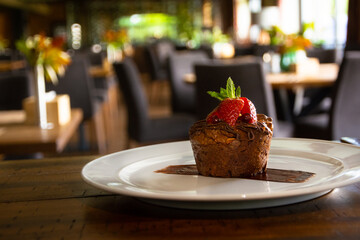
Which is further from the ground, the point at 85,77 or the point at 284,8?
the point at 284,8

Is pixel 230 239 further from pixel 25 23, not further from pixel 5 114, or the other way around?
pixel 25 23

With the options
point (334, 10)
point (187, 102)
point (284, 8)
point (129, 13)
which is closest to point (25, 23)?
point (129, 13)

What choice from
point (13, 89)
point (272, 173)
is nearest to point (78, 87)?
point (13, 89)

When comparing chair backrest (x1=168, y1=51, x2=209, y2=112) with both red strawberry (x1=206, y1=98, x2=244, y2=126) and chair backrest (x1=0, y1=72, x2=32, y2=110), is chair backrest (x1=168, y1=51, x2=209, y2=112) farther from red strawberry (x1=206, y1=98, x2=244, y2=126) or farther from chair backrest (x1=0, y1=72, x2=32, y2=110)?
red strawberry (x1=206, y1=98, x2=244, y2=126)

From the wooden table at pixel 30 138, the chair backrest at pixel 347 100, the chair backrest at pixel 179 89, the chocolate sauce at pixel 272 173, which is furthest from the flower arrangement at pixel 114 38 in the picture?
the chocolate sauce at pixel 272 173

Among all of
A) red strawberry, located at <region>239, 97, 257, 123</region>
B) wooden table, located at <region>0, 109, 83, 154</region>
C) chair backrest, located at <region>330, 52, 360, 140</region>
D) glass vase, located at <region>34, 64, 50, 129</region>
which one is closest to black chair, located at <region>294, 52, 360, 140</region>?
chair backrest, located at <region>330, 52, 360, 140</region>

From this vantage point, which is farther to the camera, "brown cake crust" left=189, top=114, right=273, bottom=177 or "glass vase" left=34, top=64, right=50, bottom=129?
"glass vase" left=34, top=64, right=50, bottom=129

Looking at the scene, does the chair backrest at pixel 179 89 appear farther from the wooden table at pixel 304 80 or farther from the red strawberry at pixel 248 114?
the red strawberry at pixel 248 114

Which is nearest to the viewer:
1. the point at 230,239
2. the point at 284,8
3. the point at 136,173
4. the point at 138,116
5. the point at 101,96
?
the point at 230,239
